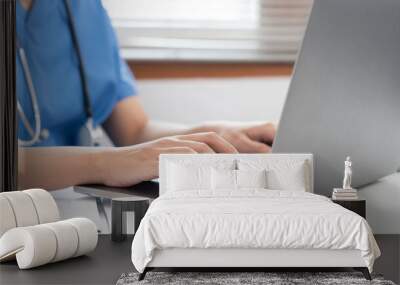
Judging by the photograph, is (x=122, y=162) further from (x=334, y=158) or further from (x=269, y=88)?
(x=334, y=158)

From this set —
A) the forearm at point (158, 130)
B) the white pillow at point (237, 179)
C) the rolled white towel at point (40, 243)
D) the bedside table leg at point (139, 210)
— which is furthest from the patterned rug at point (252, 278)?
the forearm at point (158, 130)

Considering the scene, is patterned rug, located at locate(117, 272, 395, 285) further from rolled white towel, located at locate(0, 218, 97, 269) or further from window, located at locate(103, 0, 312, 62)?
window, located at locate(103, 0, 312, 62)

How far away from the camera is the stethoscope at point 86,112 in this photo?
6.13m

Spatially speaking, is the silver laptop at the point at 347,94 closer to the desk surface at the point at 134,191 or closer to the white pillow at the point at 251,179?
the white pillow at the point at 251,179

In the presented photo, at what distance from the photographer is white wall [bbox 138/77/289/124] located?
6.13m

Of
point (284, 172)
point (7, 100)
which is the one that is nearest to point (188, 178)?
point (284, 172)

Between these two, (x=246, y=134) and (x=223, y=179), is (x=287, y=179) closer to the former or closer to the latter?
(x=223, y=179)

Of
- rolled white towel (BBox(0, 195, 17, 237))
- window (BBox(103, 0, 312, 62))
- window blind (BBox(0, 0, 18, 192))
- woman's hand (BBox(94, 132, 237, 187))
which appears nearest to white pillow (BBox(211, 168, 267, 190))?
woman's hand (BBox(94, 132, 237, 187))

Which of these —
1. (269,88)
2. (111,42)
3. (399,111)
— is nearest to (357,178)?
(399,111)

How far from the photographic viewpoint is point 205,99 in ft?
20.1

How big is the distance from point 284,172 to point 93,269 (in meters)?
1.71

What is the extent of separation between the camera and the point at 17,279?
4465 mm

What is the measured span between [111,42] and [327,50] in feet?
5.82

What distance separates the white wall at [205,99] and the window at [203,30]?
21 cm
